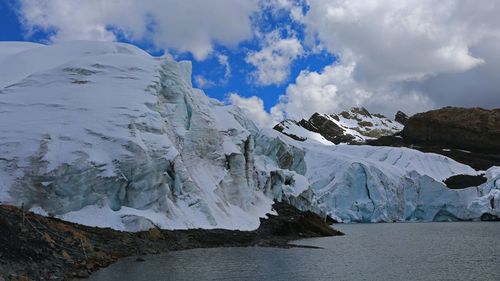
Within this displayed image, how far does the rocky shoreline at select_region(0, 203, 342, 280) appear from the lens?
19391mm

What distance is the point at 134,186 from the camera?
32969 mm

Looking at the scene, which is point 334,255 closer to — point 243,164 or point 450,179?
point 243,164

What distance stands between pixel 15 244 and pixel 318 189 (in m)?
77.6

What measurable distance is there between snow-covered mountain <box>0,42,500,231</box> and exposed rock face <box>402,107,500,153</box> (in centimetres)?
11582

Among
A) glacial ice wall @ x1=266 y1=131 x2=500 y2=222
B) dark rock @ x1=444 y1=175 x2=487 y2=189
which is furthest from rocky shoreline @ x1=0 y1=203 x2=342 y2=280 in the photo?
dark rock @ x1=444 y1=175 x2=487 y2=189

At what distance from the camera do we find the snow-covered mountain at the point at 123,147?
30.0 m

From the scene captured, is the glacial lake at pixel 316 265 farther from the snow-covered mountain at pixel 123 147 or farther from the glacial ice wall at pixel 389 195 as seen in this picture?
the glacial ice wall at pixel 389 195

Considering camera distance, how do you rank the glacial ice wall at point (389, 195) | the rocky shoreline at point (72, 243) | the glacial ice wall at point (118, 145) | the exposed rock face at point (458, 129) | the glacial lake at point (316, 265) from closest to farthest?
the rocky shoreline at point (72, 243)
the glacial lake at point (316, 265)
the glacial ice wall at point (118, 145)
the glacial ice wall at point (389, 195)
the exposed rock face at point (458, 129)

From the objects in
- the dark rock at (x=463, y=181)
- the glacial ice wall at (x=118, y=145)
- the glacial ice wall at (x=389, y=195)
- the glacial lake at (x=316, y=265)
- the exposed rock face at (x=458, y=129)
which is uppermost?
the exposed rock face at (x=458, y=129)

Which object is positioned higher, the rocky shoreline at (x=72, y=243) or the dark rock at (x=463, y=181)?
the dark rock at (x=463, y=181)

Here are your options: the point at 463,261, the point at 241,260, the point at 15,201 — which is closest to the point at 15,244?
the point at 15,201

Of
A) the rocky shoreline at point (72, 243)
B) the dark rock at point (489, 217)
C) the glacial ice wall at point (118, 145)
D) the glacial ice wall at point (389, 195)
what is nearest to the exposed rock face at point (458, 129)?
the glacial ice wall at point (389, 195)

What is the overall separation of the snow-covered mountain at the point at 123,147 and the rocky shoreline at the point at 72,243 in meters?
1.23

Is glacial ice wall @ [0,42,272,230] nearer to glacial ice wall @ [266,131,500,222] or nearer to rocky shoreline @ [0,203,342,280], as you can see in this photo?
rocky shoreline @ [0,203,342,280]
